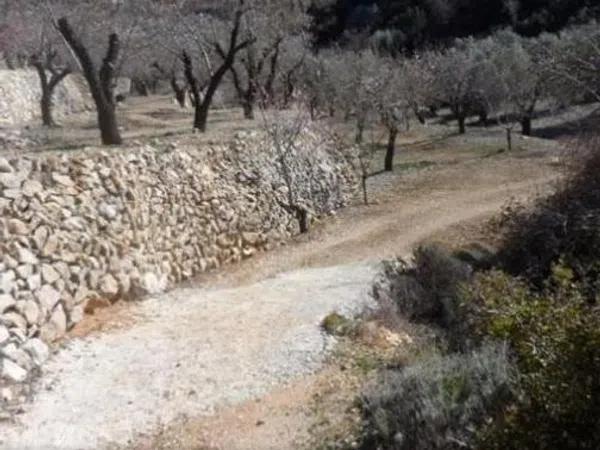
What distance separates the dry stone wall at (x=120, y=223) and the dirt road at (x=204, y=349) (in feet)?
1.85

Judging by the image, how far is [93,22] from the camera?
25.3 m

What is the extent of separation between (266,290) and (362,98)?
1546 cm

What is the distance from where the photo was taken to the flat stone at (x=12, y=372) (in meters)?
9.95

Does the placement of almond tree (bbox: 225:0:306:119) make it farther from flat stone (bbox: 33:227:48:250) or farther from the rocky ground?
flat stone (bbox: 33:227:48:250)

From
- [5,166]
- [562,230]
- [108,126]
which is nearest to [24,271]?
[5,166]

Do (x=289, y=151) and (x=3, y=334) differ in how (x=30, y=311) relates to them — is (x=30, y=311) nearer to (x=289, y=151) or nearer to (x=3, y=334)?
(x=3, y=334)

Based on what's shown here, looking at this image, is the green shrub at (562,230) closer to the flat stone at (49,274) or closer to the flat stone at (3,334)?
the flat stone at (49,274)

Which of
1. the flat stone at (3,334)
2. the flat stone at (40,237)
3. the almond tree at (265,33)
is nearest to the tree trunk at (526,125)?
the almond tree at (265,33)

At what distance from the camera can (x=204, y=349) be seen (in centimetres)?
1145

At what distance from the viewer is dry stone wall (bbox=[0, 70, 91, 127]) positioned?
31523mm

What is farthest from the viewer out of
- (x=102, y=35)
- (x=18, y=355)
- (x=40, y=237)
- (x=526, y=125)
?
(x=526, y=125)

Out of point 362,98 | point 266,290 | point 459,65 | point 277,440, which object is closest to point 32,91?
point 362,98

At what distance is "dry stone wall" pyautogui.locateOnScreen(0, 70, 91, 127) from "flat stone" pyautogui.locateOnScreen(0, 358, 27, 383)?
19.8 meters

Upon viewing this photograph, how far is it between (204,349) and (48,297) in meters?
2.43
